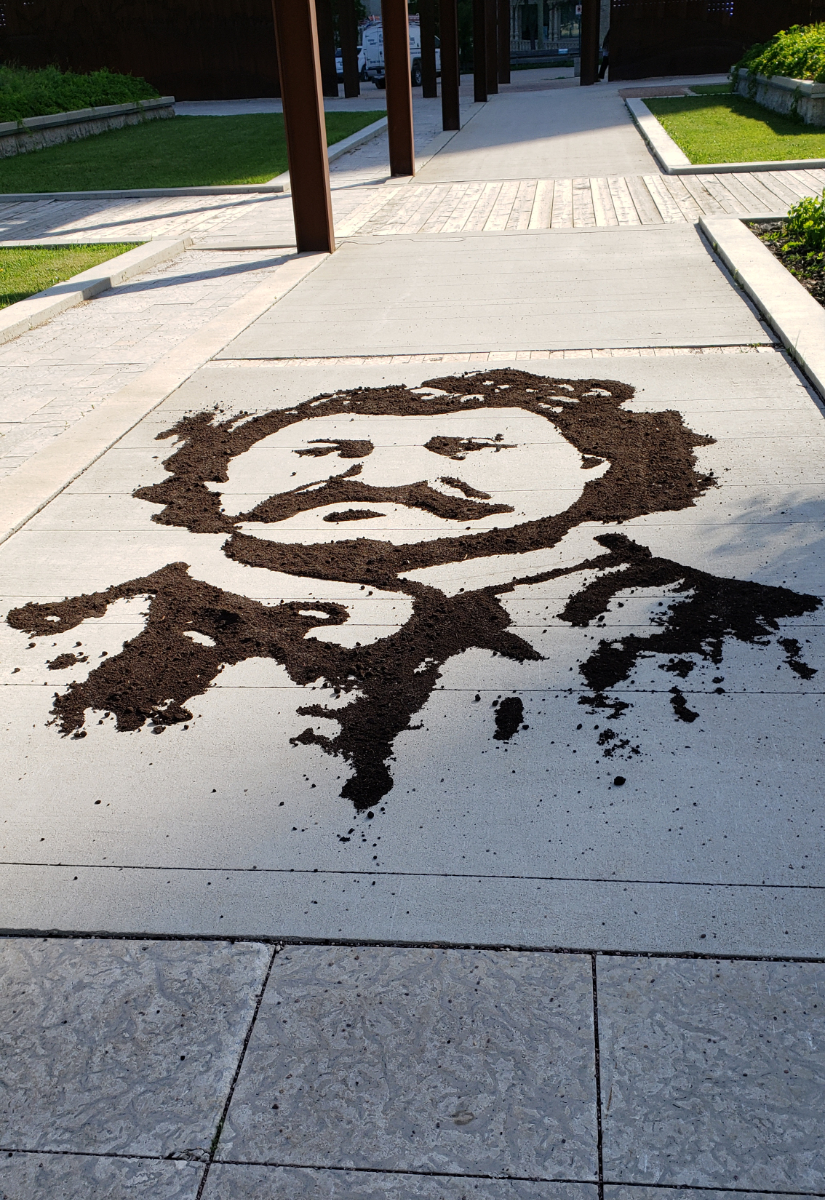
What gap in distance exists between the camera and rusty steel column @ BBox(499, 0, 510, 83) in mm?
30406

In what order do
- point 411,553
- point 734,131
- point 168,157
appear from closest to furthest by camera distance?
point 411,553 < point 734,131 < point 168,157

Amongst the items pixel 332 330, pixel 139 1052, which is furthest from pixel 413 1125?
pixel 332 330

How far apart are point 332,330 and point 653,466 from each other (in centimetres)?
345

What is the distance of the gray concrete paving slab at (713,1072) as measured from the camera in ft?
5.92

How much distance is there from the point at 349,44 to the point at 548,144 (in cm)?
1162

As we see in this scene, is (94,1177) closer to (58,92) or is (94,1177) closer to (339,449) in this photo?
(339,449)

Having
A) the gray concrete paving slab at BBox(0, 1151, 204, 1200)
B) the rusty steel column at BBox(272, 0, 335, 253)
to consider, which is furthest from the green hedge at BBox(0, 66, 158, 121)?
the gray concrete paving slab at BBox(0, 1151, 204, 1200)

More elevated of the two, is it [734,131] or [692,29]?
[692,29]

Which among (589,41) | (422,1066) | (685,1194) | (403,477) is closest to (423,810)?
(422,1066)

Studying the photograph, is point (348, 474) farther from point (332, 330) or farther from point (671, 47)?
point (671, 47)

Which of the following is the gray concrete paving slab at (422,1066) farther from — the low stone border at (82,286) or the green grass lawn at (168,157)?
the green grass lawn at (168,157)

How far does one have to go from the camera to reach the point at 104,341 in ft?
25.1

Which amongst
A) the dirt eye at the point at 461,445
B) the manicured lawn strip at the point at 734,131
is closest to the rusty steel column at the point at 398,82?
the manicured lawn strip at the point at 734,131

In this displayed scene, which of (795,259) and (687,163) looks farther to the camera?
(687,163)
